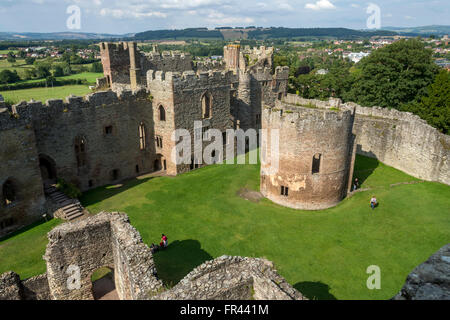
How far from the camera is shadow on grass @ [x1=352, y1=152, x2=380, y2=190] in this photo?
29062 millimetres

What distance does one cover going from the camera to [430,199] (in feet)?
78.7

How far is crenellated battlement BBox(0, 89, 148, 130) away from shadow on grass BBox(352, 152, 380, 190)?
771 inches

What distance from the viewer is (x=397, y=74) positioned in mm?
40125

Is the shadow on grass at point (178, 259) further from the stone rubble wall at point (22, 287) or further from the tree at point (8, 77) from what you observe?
the tree at point (8, 77)

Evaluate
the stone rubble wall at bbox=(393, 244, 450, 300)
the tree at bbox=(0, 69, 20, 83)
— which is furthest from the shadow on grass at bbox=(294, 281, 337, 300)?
the tree at bbox=(0, 69, 20, 83)

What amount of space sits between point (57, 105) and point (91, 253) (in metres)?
12.6

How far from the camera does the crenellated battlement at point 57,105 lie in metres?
19.9

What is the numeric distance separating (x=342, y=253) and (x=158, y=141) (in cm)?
1774

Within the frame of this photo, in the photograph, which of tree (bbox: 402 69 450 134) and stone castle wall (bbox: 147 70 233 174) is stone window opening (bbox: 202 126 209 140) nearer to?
stone castle wall (bbox: 147 70 233 174)

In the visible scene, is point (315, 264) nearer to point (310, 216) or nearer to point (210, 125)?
point (310, 216)

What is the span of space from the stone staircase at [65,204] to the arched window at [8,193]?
6.69 feet

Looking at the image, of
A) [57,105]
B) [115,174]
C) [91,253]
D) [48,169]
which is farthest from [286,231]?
[48,169]

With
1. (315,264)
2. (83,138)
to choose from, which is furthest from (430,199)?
(83,138)

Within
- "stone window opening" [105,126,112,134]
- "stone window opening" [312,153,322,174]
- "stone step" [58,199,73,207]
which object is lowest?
"stone step" [58,199,73,207]
